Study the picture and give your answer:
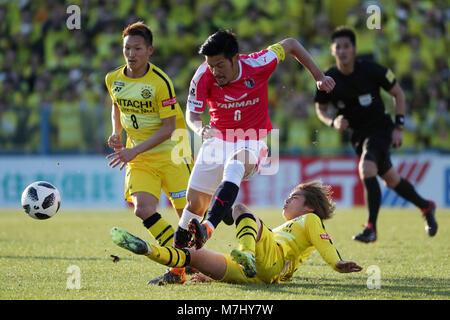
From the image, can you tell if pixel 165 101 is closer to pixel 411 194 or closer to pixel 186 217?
pixel 186 217

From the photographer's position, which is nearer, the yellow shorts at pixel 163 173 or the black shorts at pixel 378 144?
the yellow shorts at pixel 163 173

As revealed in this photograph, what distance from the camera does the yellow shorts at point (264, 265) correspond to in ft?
15.6

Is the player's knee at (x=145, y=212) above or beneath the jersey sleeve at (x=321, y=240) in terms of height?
above

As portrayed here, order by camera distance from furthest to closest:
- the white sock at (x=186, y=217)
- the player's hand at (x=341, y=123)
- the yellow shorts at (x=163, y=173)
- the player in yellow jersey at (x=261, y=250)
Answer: the player's hand at (x=341, y=123) → the yellow shorts at (x=163, y=173) → the white sock at (x=186, y=217) → the player in yellow jersey at (x=261, y=250)

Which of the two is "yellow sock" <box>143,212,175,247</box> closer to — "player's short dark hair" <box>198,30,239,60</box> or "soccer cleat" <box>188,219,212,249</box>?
"soccer cleat" <box>188,219,212,249</box>

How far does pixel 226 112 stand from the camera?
541 centimetres

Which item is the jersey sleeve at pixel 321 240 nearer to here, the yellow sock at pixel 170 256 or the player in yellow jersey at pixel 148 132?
the yellow sock at pixel 170 256

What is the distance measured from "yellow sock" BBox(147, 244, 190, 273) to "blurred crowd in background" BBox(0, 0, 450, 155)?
9384mm

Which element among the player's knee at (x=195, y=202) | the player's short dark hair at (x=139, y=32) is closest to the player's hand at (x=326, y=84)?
the player's knee at (x=195, y=202)

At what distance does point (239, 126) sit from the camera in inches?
212

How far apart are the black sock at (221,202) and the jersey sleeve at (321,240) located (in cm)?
58

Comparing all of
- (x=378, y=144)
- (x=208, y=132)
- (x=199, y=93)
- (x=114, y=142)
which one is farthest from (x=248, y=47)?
→ (x=208, y=132)

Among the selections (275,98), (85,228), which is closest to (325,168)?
(275,98)

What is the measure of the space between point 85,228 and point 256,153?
17.2 ft
